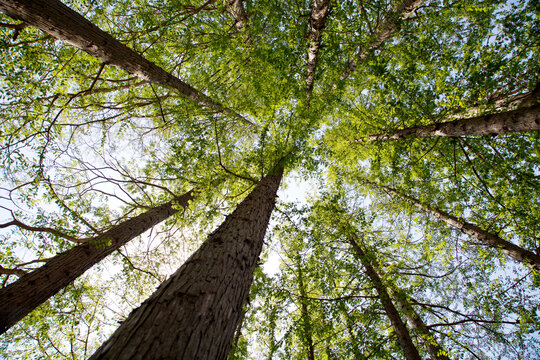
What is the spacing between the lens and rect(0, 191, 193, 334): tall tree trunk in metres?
3.49

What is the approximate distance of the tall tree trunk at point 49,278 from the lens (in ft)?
11.4

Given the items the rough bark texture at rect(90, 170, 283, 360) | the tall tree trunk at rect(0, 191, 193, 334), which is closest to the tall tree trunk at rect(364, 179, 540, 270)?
the rough bark texture at rect(90, 170, 283, 360)

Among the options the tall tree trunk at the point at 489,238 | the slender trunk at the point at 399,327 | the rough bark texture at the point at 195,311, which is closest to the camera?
the rough bark texture at the point at 195,311

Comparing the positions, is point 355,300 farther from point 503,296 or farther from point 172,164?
point 172,164

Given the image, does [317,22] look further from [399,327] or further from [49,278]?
[49,278]

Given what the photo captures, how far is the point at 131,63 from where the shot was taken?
4.12 metres

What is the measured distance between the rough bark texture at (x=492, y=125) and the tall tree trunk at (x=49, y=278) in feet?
20.2

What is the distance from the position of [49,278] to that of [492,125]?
9231 mm

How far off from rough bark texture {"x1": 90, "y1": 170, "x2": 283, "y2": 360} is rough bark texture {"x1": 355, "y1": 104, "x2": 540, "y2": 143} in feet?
16.7

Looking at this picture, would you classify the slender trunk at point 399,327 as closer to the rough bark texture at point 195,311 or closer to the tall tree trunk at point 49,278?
the rough bark texture at point 195,311

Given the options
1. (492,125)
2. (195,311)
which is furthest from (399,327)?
(195,311)

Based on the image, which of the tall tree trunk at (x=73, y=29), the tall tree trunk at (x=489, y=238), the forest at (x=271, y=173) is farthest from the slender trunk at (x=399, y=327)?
the tall tree trunk at (x=73, y=29)

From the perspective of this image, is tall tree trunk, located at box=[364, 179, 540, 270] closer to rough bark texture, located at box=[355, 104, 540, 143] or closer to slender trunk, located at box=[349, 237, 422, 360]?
rough bark texture, located at box=[355, 104, 540, 143]

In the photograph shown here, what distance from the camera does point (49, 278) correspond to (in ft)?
13.1
